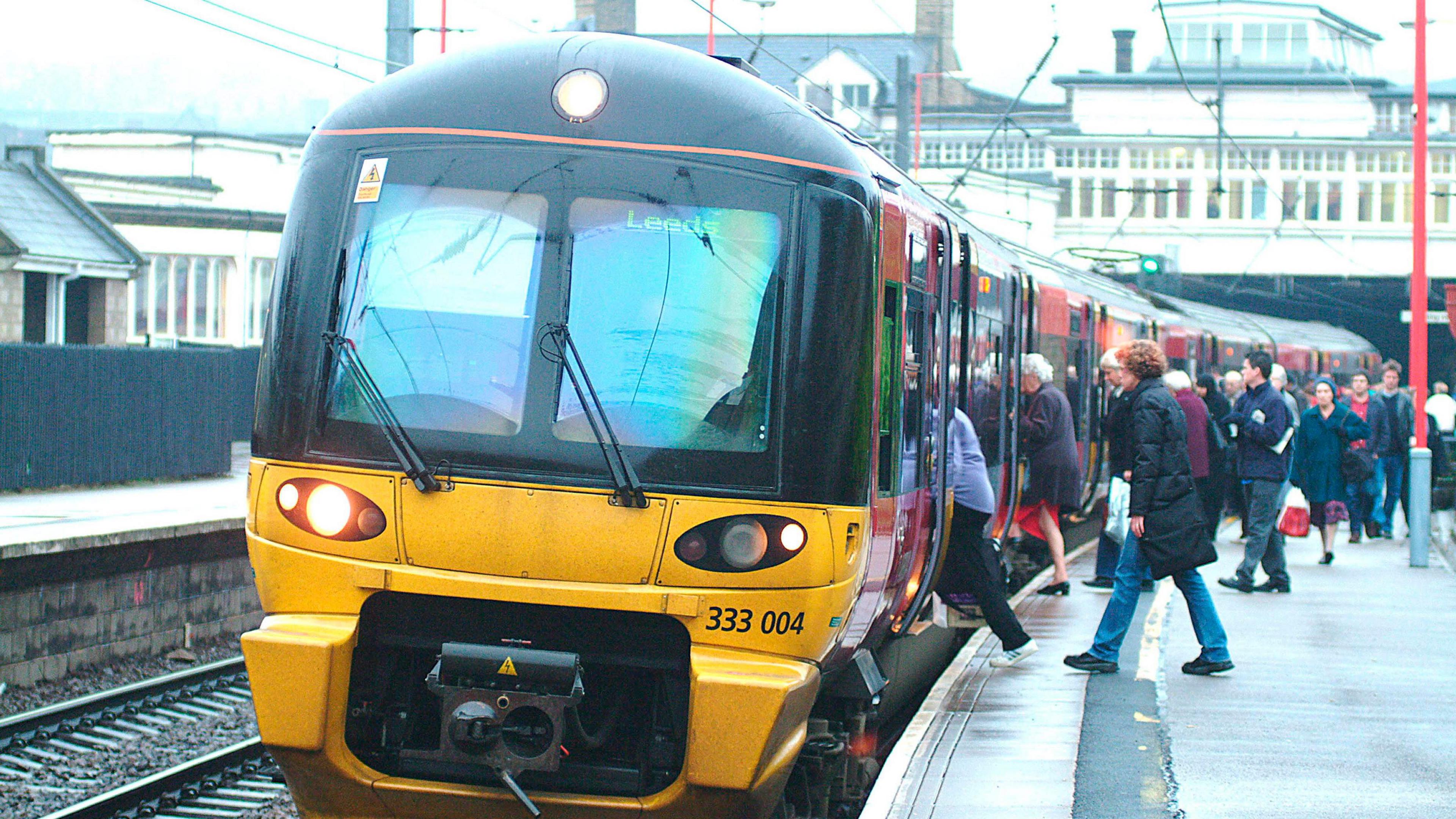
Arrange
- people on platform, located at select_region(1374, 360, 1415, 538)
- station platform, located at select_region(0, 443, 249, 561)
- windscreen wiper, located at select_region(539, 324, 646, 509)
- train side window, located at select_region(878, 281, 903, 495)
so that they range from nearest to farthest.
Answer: windscreen wiper, located at select_region(539, 324, 646, 509), train side window, located at select_region(878, 281, 903, 495), station platform, located at select_region(0, 443, 249, 561), people on platform, located at select_region(1374, 360, 1415, 538)

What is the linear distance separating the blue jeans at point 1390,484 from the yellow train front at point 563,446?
12684mm

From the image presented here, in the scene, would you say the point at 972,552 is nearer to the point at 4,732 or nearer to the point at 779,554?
the point at 779,554

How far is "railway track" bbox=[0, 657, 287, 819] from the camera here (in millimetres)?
7934

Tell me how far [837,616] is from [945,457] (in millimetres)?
2669

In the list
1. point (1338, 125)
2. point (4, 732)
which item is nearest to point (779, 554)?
point (4, 732)

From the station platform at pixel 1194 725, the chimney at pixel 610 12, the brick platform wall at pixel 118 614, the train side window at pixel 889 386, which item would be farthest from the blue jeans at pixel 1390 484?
the chimney at pixel 610 12

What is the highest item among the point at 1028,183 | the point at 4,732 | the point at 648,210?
the point at 1028,183

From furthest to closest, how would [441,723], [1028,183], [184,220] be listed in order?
[1028,183]
[184,220]
[441,723]

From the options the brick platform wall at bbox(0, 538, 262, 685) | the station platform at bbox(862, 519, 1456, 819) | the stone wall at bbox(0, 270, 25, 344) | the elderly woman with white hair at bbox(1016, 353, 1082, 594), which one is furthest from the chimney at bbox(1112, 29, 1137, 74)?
the brick platform wall at bbox(0, 538, 262, 685)

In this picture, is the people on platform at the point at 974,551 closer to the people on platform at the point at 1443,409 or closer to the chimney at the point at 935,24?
the people on platform at the point at 1443,409

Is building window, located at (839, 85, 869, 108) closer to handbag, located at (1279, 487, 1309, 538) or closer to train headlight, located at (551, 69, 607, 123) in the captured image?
handbag, located at (1279, 487, 1309, 538)

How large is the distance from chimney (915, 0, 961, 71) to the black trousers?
2048 inches

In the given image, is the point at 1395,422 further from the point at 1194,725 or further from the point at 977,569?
the point at 1194,725

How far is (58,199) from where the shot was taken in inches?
995
